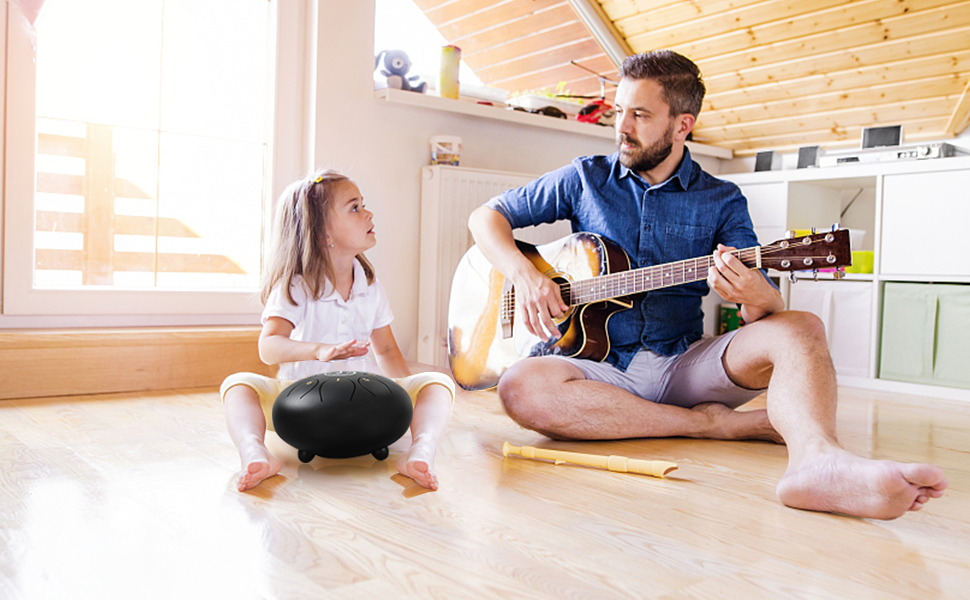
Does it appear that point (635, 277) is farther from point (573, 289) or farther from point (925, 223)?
point (925, 223)

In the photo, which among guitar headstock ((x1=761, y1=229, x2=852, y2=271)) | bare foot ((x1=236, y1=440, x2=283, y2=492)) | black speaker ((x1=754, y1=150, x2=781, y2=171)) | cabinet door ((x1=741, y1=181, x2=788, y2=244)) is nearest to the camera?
bare foot ((x1=236, y1=440, x2=283, y2=492))

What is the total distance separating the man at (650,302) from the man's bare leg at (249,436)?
51 centimetres

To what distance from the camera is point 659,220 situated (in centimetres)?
172

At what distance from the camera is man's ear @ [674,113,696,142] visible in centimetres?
172

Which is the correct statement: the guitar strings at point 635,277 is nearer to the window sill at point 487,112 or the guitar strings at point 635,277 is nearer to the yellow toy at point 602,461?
the yellow toy at point 602,461

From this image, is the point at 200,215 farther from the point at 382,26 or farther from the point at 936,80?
the point at 936,80

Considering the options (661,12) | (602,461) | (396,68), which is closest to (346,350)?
(602,461)

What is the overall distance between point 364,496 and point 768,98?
275 centimetres

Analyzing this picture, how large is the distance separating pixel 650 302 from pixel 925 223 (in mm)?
1533

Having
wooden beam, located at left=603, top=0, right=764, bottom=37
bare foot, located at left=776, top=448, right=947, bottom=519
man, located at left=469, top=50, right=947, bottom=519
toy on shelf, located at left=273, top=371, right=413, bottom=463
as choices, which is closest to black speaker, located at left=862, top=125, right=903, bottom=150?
wooden beam, located at left=603, top=0, right=764, bottom=37

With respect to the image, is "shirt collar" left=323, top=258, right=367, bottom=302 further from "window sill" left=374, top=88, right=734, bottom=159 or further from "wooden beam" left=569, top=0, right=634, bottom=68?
"wooden beam" left=569, top=0, right=634, bottom=68

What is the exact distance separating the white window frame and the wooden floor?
783mm

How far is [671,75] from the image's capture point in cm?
171

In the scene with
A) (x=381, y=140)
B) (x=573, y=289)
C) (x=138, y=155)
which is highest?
(x=381, y=140)
